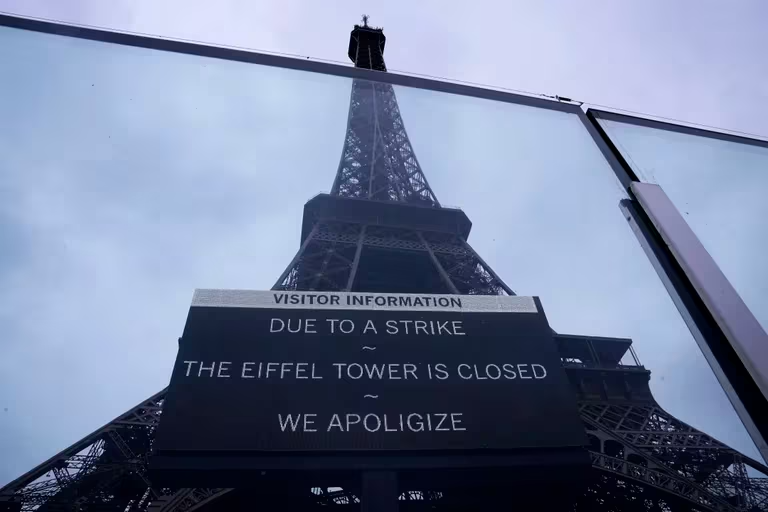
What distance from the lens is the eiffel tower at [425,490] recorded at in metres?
A: 12.9

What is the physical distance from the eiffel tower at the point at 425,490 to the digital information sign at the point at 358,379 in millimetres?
1597

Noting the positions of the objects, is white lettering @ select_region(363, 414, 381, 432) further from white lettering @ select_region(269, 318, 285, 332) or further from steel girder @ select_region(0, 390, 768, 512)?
steel girder @ select_region(0, 390, 768, 512)

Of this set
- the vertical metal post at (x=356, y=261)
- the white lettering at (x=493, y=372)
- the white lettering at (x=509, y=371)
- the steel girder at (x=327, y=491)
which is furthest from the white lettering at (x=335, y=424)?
the vertical metal post at (x=356, y=261)

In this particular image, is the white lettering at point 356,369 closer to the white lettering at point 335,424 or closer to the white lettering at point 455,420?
the white lettering at point 335,424

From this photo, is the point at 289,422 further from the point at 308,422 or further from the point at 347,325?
the point at 347,325

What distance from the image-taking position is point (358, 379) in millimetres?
7578

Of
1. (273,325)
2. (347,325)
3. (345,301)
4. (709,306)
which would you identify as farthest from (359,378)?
(709,306)

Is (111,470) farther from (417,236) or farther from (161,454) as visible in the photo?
(417,236)

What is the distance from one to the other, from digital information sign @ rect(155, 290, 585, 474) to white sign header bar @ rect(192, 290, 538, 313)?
21 millimetres

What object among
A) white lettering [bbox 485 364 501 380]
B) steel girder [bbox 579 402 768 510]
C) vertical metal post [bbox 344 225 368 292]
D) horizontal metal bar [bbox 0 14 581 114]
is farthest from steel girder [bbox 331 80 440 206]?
horizontal metal bar [bbox 0 14 581 114]

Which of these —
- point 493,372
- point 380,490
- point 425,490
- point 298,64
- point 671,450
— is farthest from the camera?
point 671,450

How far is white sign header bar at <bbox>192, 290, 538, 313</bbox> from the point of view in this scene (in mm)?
8312

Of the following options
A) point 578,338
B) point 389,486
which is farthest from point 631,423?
point 389,486

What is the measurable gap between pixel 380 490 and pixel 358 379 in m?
1.47
